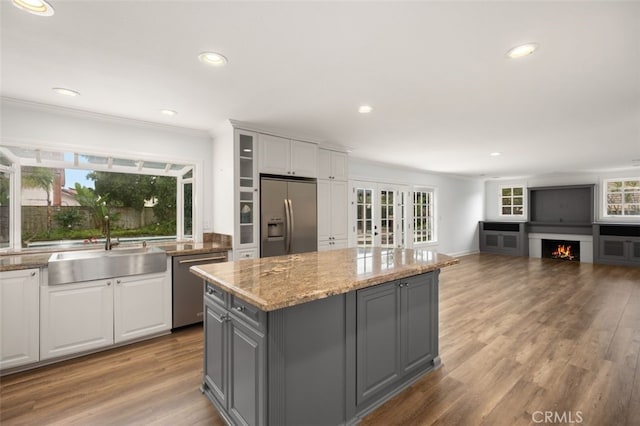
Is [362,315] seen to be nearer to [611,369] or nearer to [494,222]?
[611,369]

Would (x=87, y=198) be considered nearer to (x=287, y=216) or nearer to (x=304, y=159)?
(x=287, y=216)

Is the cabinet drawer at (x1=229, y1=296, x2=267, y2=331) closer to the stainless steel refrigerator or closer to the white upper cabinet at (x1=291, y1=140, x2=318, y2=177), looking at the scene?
the stainless steel refrigerator

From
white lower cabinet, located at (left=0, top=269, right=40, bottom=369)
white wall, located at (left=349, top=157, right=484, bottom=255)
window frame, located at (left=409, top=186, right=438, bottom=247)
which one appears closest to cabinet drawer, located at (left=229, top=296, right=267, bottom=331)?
white lower cabinet, located at (left=0, top=269, right=40, bottom=369)

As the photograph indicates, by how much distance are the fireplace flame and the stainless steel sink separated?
10123 millimetres

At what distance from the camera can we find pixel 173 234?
4164 millimetres

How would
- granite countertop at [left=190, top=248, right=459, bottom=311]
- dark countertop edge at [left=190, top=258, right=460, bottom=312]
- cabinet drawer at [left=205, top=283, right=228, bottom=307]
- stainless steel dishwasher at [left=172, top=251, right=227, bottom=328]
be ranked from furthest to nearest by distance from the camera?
1. stainless steel dishwasher at [left=172, top=251, right=227, bottom=328]
2. cabinet drawer at [left=205, top=283, right=228, bottom=307]
3. granite countertop at [left=190, top=248, right=459, bottom=311]
4. dark countertop edge at [left=190, top=258, right=460, bottom=312]

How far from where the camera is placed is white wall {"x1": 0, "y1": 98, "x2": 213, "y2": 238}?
2.95m

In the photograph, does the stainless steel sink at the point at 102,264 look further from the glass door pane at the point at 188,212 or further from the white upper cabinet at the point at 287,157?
the white upper cabinet at the point at 287,157

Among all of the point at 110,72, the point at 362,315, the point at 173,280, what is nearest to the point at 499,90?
the point at 362,315

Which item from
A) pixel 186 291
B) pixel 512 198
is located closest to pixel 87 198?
pixel 186 291

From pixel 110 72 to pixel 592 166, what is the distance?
9314mm

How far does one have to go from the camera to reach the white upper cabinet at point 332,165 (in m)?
4.59

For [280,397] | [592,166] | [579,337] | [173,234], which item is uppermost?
[592,166]

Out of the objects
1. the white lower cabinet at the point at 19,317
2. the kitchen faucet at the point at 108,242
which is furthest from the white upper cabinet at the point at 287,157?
the white lower cabinet at the point at 19,317
